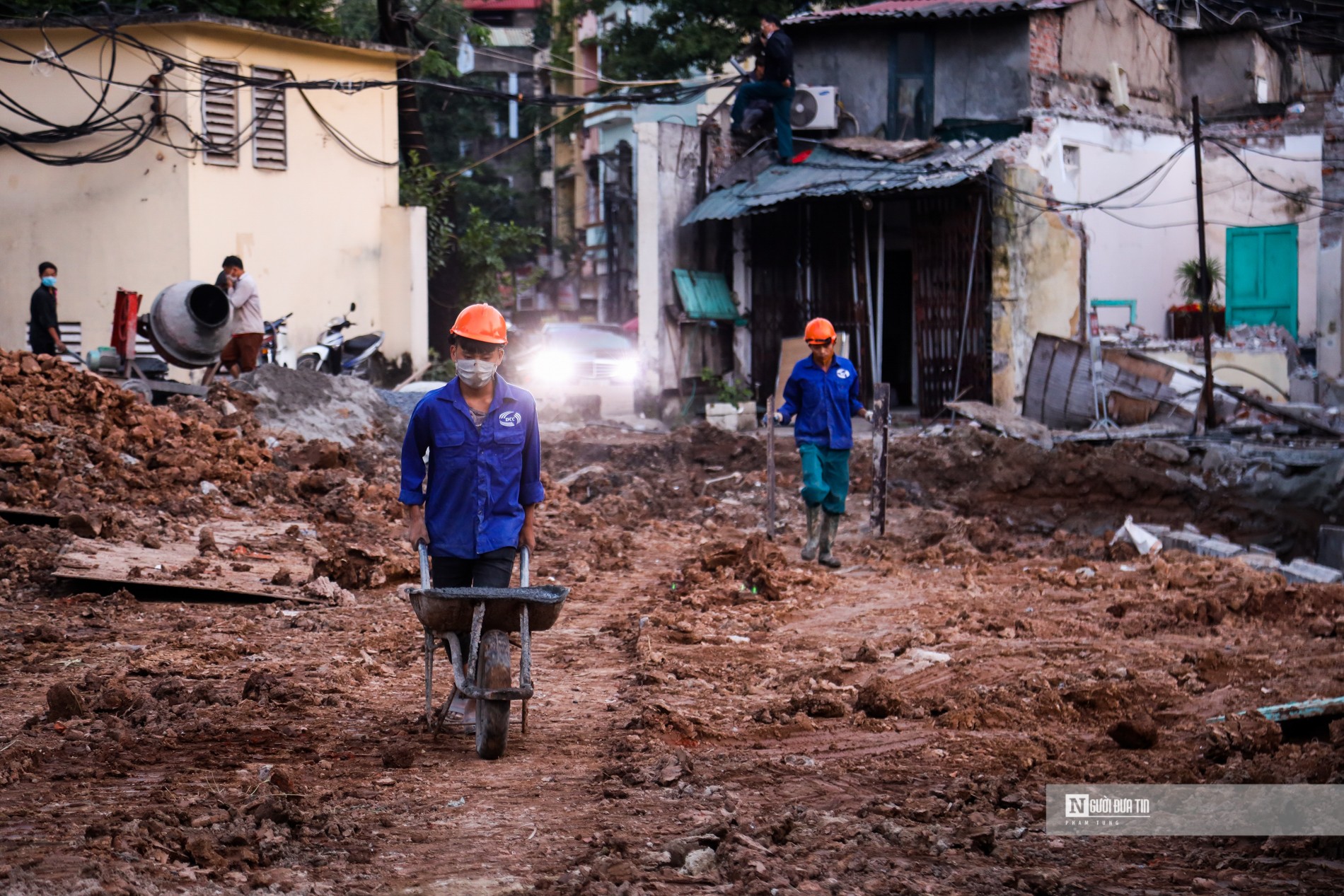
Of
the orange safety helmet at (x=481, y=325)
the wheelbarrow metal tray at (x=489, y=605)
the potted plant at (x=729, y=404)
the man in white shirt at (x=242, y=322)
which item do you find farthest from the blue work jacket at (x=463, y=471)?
the potted plant at (x=729, y=404)

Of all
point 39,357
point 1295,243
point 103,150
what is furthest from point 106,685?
point 1295,243

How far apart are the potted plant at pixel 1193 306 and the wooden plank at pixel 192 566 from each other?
55.8 ft

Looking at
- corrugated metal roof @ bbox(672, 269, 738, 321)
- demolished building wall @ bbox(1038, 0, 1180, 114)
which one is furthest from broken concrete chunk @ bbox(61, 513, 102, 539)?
demolished building wall @ bbox(1038, 0, 1180, 114)

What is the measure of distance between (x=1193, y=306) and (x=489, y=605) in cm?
1984

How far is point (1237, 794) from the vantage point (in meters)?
4.79

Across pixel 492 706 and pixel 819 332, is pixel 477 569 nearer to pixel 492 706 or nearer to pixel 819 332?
pixel 492 706

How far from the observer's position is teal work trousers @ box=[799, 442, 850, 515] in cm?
1109

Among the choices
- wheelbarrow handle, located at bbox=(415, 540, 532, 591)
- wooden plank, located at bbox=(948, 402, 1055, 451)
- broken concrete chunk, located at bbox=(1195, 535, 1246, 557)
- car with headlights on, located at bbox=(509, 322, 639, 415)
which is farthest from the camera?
car with headlights on, located at bbox=(509, 322, 639, 415)

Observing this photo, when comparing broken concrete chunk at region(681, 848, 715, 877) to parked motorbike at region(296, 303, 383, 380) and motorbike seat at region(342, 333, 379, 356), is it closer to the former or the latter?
parked motorbike at region(296, 303, 383, 380)

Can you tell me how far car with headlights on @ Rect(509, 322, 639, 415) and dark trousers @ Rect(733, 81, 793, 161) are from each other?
4.17 metres

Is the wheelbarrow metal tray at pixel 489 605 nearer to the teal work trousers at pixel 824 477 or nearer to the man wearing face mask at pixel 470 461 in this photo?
the man wearing face mask at pixel 470 461

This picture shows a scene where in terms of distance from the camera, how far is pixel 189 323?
1541cm

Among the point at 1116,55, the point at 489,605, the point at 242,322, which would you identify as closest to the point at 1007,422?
the point at 1116,55

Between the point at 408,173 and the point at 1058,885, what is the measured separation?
21.7 m
